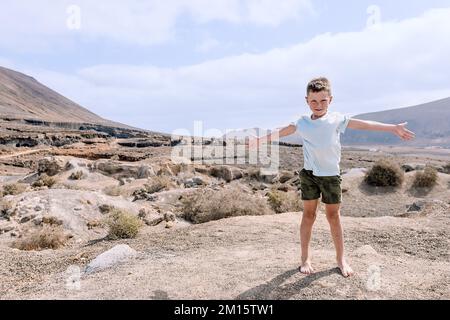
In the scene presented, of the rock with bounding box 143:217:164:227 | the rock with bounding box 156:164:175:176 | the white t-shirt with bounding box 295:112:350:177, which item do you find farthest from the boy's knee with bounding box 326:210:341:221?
the rock with bounding box 156:164:175:176

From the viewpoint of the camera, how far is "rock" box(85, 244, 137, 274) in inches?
208

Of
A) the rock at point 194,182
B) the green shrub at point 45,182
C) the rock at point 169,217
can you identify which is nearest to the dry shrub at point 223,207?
the rock at point 169,217

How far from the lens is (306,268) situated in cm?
446

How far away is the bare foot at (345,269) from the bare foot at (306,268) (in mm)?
280

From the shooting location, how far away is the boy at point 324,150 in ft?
14.1

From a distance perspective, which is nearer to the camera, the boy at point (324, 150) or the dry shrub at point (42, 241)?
the boy at point (324, 150)

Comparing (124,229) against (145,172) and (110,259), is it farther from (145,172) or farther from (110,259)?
(145,172)

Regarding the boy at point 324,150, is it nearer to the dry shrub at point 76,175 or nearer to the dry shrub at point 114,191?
the dry shrub at point 114,191

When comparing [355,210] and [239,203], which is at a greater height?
[239,203]
